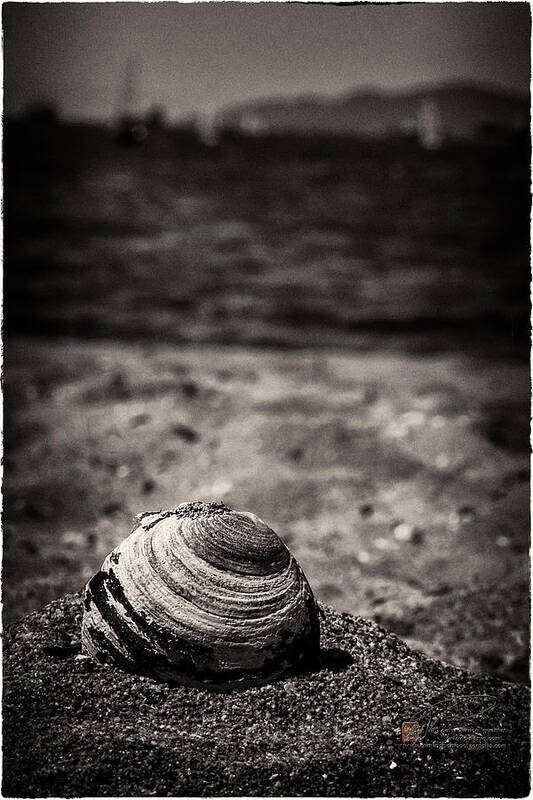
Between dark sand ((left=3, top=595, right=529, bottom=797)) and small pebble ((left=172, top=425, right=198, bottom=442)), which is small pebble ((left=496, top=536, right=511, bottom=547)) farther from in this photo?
small pebble ((left=172, top=425, right=198, bottom=442))

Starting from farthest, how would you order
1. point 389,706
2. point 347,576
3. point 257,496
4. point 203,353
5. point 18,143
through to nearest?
point 18,143
point 203,353
point 257,496
point 347,576
point 389,706

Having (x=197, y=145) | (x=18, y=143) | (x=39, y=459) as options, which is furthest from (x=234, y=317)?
(x=197, y=145)

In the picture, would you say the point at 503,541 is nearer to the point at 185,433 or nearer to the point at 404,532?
the point at 404,532

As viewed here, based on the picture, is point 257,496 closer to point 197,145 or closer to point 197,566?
point 197,566

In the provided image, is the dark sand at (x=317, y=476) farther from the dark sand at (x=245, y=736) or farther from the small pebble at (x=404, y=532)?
the dark sand at (x=245, y=736)

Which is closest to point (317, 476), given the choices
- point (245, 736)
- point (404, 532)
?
point (404, 532)

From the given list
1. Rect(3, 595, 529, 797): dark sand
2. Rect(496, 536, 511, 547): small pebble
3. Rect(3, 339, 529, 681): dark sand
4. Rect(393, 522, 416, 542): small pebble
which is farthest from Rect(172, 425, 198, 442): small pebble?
Rect(3, 595, 529, 797): dark sand
